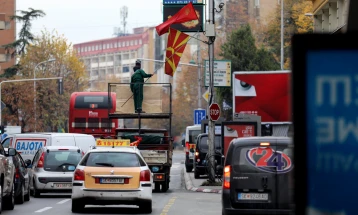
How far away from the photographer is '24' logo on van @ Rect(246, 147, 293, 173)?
15.3m

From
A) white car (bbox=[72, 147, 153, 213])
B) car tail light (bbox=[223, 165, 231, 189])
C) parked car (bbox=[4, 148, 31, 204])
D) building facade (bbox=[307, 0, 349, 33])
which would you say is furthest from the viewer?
building facade (bbox=[307, 0, 349, 33])

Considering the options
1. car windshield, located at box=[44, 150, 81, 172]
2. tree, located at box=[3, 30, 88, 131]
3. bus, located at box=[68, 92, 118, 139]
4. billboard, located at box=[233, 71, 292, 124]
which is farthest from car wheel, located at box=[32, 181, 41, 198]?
tree, located at box=[3, 30, 88, 131]

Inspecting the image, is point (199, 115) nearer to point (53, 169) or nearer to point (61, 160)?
point (61, 160)

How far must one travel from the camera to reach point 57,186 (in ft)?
88.8

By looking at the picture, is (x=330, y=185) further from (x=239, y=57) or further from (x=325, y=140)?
(x=239, y=57)

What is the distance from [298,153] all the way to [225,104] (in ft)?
199

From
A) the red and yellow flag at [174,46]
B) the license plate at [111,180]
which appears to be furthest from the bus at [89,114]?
the license plate at [111,180]

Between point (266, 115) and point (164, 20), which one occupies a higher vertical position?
point (164, 20)

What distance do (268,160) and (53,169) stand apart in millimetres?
12984

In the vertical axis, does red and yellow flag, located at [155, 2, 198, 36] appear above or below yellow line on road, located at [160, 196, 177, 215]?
above

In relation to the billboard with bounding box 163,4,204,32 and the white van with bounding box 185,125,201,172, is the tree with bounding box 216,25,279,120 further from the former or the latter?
the billboard with bounding box 163,4,204,32

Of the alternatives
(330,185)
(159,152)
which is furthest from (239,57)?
(330,185)

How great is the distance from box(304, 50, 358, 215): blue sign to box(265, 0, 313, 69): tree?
212 feet

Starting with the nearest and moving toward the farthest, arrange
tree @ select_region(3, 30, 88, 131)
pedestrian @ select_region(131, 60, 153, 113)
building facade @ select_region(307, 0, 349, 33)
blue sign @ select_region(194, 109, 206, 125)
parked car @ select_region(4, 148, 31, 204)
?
parked car @ select_region(4, 148, 31, 204) → pedestrian @ select_region(131, 60, 153, 113) → building facade @ select_region(307, 0, 349, 33) → blue sign @ select_region(194, 109, 206, 125) → tree @ select_region(3, 30, 88, 131)
